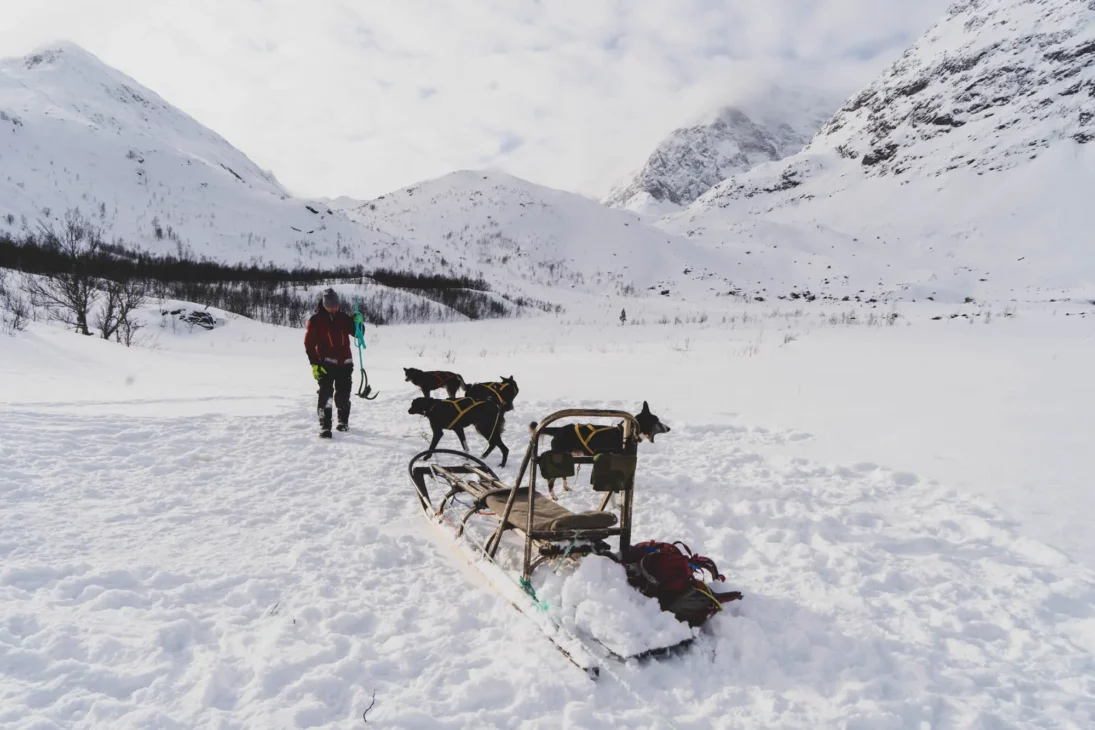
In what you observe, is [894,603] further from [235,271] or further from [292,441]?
[235,271]

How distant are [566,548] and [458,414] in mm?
3259

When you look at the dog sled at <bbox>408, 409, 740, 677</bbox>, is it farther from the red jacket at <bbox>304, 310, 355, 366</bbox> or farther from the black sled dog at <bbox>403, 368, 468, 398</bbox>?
the red jacket at <bbox>304, 310, 355, 366</bbox>

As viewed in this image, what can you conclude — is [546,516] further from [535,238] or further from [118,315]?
[535,238]

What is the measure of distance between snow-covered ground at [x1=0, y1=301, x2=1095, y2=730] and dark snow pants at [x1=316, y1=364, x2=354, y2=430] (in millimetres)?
458

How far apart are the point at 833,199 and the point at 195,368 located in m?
74.4

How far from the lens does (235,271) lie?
4991 cm

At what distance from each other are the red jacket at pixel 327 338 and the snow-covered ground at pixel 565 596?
1.20m

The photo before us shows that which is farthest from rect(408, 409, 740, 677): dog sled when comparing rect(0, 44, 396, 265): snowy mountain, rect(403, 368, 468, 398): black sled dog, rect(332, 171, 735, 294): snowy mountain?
rect(0, 44, 396, 265): snowy mountain

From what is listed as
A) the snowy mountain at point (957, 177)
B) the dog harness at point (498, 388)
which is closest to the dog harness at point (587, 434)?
the dog harness at point (498, 388)

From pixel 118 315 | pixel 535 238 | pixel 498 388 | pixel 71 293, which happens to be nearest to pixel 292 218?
pixel 535 238

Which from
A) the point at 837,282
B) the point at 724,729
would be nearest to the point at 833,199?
the point at 837,282

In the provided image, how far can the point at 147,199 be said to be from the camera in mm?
61594

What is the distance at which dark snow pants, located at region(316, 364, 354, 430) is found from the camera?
26.0 feet

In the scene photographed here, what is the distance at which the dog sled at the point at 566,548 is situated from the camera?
3307mm
